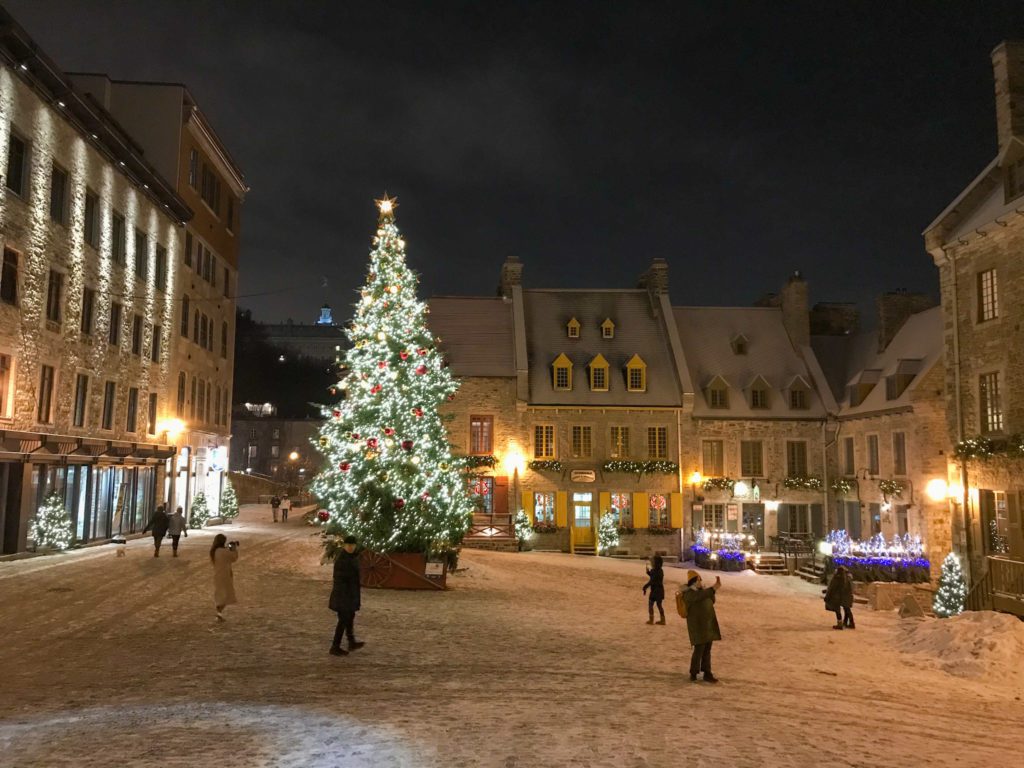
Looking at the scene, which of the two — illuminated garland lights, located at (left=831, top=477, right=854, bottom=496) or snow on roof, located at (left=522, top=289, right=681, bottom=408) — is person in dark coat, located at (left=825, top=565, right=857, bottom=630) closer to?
illuminated garland lights, located at (left=831, top=477, right=854, bottom=496)

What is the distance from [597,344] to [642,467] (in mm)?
6494

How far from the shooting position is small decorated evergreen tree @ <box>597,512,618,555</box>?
32094 mm

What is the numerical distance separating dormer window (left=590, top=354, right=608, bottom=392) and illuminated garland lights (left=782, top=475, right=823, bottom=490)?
28.5 ft

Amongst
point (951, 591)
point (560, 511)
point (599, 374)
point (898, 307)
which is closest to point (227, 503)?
point (560, 511)

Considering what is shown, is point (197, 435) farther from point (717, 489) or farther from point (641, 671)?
point (641, 671)

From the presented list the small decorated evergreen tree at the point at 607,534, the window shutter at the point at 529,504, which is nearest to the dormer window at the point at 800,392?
the small decorated evergreen tree at the point at 607,534

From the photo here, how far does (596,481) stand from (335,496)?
1684 centimetres

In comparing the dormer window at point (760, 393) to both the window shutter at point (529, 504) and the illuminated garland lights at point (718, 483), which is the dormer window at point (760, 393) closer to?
the illuminated garland lights at point (718, 483)

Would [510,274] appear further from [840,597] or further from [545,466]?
[840,597]

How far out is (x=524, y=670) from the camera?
10.6 m

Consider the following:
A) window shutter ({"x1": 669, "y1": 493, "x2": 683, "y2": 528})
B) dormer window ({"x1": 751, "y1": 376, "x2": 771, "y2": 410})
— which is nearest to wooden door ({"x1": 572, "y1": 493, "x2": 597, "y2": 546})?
window shutter ({"x1": 669, "y1": 493, "x2": 683, "y2": 528})

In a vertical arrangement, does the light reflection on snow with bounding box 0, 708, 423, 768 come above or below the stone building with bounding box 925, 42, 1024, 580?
below

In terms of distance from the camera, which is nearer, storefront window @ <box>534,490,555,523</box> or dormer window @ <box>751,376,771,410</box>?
storefront window @ <box>534,490,555,523</box>

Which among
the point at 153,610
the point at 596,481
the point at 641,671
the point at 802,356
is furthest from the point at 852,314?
the point at 153,610
